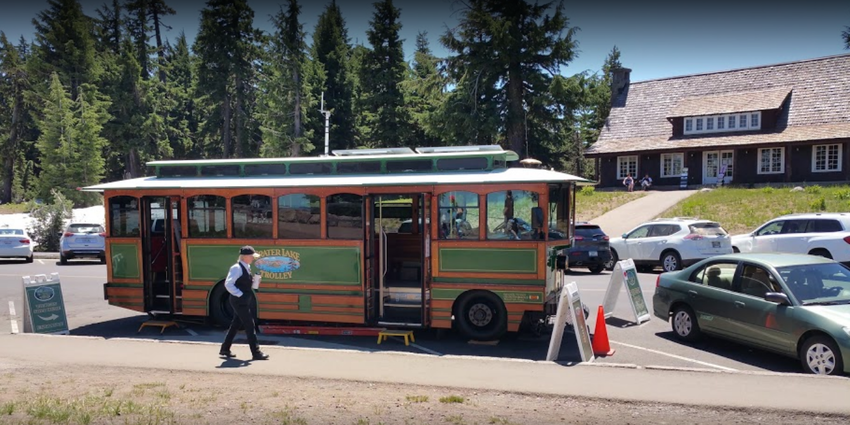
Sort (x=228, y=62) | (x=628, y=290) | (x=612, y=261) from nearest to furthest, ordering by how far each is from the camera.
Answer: (x=628, y=290) → (x=612, y=261) → (x=228, y=62)

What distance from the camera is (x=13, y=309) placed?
47.5ft

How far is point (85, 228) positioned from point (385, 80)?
23696mm

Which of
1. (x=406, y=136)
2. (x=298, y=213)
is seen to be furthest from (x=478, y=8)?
(x=298, y=213)

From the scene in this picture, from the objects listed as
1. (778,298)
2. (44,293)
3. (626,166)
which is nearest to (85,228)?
(44,293)

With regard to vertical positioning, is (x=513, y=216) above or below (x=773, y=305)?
above

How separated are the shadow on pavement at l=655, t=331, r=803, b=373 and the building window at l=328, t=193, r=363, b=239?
214 inches

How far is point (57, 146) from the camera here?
46.9 m

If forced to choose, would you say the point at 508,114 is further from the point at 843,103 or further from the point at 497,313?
the point at 497,313

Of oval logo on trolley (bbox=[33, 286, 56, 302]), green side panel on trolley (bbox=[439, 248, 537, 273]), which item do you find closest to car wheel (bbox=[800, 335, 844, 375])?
green side panel on trolley (bbox=[439, 248, 537, 273])

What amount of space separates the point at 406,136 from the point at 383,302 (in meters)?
34.5

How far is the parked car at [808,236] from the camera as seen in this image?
16594 millimetres

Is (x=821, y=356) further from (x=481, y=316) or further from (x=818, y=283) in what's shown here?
(x=481, y=316)

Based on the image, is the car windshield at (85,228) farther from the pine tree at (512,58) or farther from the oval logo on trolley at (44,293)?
the pine tree at (512,58)

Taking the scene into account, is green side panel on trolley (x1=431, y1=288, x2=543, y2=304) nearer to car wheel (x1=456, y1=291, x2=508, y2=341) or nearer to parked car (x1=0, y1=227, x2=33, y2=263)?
car wheel (x1=456, y1=291, x2=508, y2=341)
